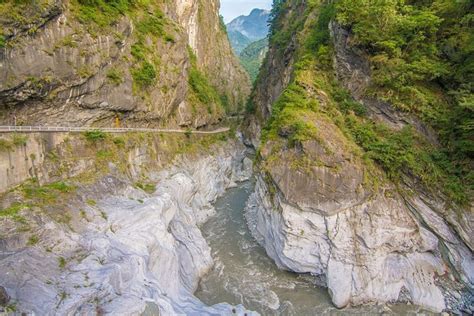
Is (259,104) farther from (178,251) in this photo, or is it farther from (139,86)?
(178,251)

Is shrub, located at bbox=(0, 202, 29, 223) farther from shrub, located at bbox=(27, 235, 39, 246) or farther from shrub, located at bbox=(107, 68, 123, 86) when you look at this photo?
shrub, located at bbox=(107, 68, 123, 86)

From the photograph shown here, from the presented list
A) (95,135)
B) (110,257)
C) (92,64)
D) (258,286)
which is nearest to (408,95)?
(258,286)

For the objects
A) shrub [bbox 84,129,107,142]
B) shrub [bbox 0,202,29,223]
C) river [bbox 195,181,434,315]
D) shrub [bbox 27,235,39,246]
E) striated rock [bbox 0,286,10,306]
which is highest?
shrub [bbox 84,129,107,142]

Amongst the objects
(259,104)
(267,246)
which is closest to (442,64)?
(267,246)

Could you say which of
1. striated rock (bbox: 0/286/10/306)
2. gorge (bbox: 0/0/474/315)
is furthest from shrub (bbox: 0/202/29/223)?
striated rock (bbox: 0/286/10/306)

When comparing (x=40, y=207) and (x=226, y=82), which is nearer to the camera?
(x=40, y=207)
